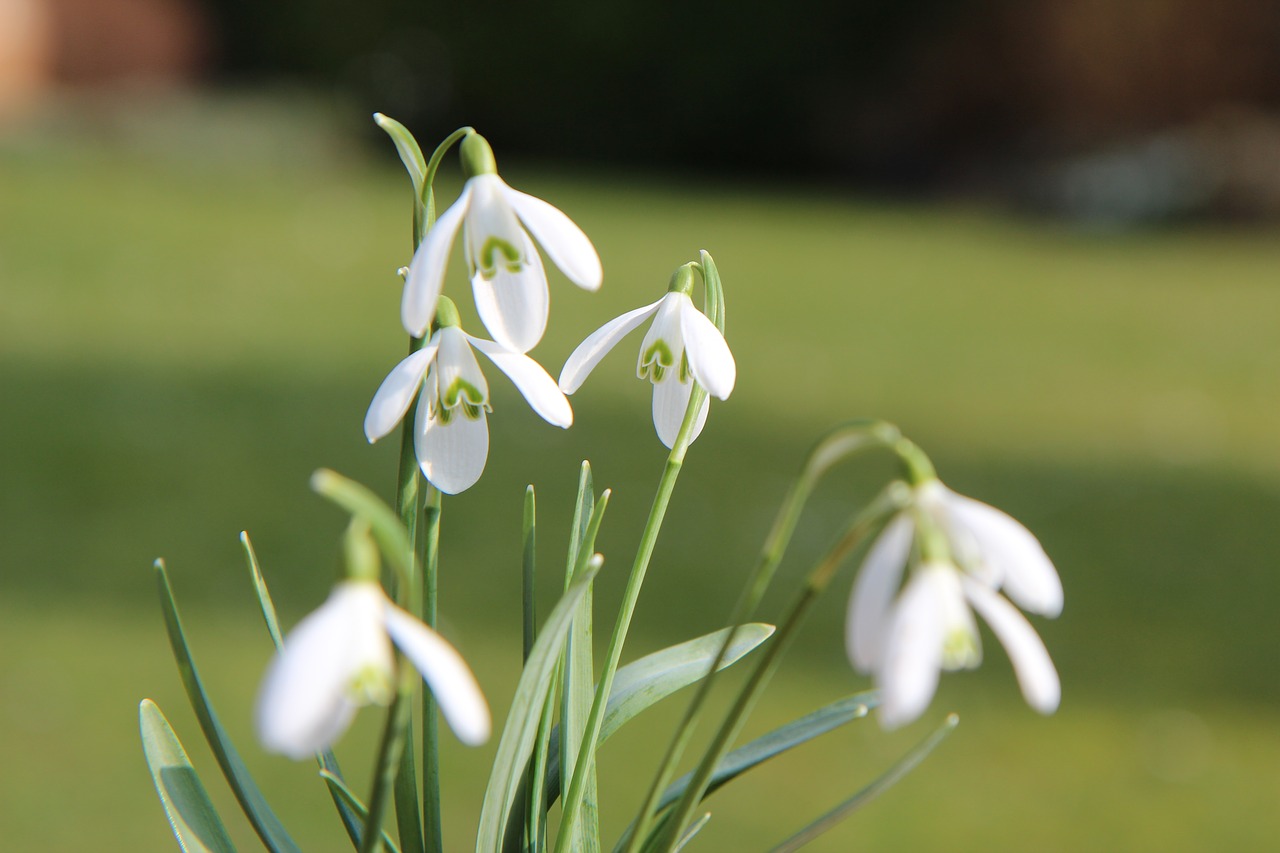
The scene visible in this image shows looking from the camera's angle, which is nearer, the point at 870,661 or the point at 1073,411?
the point at 870,661

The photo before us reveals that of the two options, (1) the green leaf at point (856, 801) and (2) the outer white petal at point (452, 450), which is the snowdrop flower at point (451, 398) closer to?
(2) the outer white petal at point (452, 450)

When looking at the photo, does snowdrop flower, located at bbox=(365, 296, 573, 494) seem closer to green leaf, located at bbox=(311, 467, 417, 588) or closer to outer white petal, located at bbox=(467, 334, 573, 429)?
outer white petal, located at bbox=(467, 334, 573, 429)

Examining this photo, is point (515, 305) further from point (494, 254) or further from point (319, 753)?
point (319, 753)

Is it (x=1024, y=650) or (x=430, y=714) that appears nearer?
(x=1024, y=650)

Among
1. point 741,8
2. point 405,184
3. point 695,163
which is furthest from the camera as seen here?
point 695,163

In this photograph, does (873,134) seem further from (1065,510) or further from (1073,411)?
(1065,510)

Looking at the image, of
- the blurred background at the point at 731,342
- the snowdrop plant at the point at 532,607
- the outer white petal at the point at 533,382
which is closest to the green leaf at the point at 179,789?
the snowdrop plant at the point at 532,607

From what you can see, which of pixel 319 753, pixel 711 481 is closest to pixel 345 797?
pixel 319 753

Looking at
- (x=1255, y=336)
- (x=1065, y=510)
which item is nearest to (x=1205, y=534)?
(x=1065, y=510)
